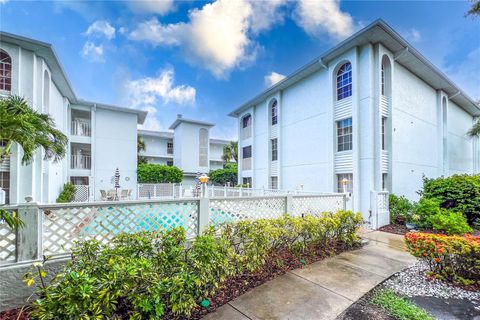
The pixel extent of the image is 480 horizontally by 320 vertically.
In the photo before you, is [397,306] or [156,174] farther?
[156,174]

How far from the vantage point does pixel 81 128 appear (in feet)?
61.3

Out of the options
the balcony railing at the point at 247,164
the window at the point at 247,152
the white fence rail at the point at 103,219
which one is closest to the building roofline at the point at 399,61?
the window at the point at 247,152

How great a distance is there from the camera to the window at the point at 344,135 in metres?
11.3

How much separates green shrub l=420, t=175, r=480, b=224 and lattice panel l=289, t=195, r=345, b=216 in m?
5.00

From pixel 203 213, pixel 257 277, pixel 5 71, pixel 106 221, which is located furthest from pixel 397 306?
pixel 5 71

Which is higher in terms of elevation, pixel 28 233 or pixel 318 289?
pixel 28 233

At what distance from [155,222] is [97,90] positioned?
18.5m

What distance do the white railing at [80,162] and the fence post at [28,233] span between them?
17366 millimetres

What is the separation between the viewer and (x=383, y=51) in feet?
34.2

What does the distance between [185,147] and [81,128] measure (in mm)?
9896

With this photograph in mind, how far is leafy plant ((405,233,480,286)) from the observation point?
390 centimetres

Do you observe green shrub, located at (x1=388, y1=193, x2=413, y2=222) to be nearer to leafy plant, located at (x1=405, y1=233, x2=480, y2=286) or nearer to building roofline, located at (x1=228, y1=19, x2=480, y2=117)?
leafy plant, located at (x1=405, y1=233, x2=480, y2=286)

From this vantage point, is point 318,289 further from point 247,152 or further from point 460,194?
point 247,152

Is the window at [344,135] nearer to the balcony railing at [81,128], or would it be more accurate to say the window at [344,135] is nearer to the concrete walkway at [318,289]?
the concrete walkway at [318,289]
